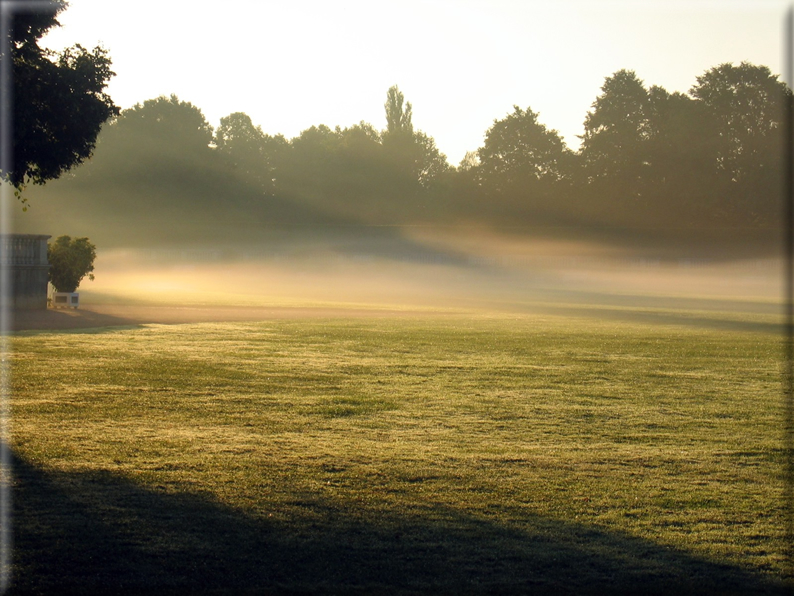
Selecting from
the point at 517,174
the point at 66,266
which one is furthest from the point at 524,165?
the point at 66,266

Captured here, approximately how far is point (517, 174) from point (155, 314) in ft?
167

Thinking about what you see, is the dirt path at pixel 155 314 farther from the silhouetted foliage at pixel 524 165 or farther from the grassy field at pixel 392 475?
the silhouetted foliage at pixel 524 165

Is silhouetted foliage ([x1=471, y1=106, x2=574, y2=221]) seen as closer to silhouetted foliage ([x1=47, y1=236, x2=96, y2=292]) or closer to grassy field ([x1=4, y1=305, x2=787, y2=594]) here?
silhouetted foliage ([x1=47, y1=236, x2=96, y2=292])

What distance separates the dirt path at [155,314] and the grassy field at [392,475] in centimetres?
562

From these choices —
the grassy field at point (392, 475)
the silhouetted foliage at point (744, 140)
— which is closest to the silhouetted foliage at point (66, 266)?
the grassy field at point (392, 475)

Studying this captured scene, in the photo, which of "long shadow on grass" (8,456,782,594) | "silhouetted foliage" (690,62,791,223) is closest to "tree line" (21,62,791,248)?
"silhouetted foliage" (690,62,791,223)

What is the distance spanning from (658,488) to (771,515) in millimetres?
770

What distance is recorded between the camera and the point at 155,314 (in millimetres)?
20391

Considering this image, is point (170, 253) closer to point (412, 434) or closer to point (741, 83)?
point (741, 83)

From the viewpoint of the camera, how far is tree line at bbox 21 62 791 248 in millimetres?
63188

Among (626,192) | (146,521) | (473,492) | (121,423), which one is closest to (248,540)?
(146,521)

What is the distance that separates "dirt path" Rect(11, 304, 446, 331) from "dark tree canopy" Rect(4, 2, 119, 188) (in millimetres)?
6949

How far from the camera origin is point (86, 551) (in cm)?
431

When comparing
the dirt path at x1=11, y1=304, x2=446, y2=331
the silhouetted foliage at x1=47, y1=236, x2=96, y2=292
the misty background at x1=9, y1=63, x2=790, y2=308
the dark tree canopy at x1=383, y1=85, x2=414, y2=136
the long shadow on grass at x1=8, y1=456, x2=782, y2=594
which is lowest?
the long shadow on grass at x1=8, y1=456, x2=782, y2=594
